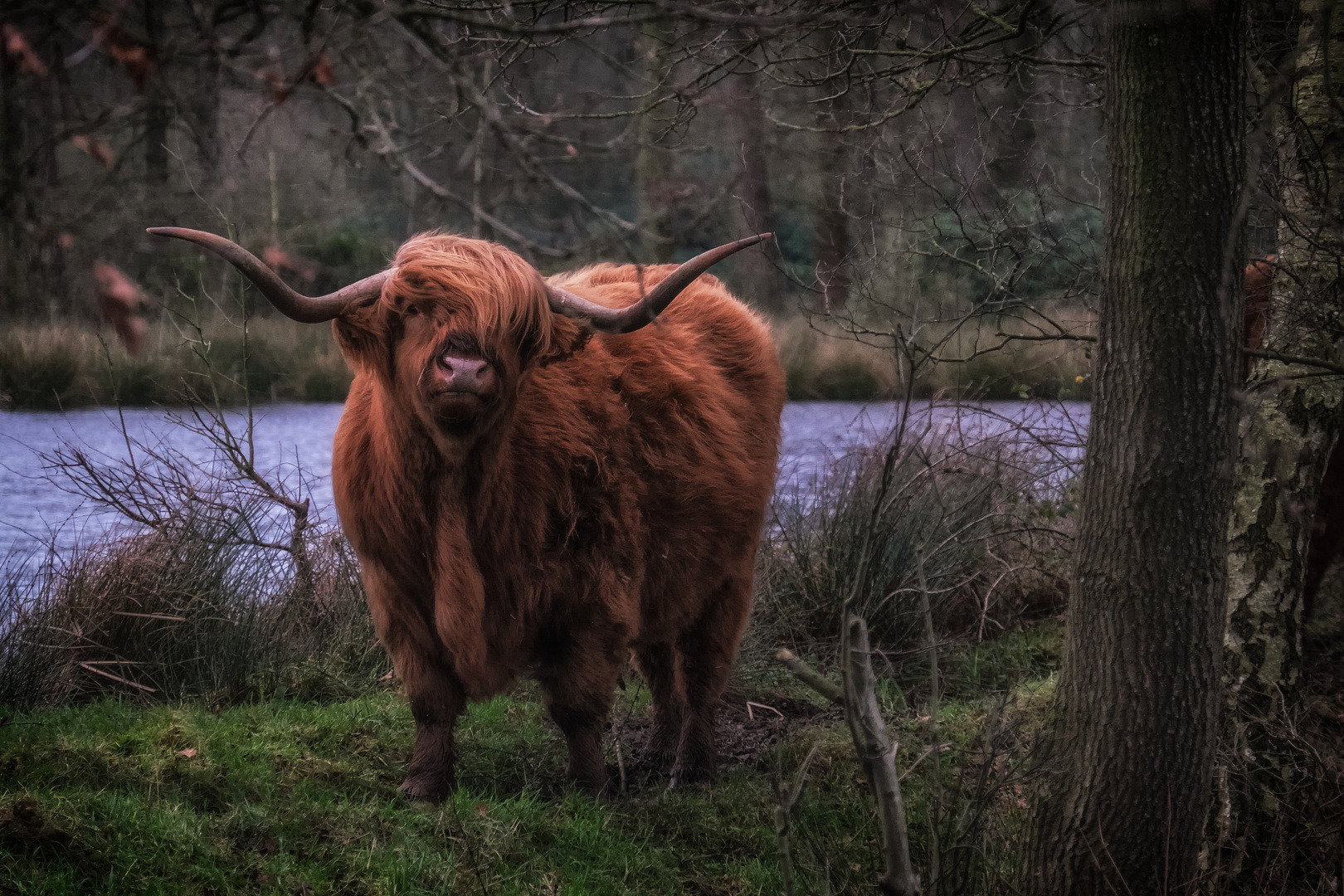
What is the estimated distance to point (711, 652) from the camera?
16.5ft

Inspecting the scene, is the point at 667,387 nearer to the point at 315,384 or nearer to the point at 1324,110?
the point at 1324,110

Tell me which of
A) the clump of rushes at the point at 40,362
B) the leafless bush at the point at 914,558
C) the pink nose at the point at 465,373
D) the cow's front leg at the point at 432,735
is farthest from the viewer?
the leafless bush at the point at 914,558

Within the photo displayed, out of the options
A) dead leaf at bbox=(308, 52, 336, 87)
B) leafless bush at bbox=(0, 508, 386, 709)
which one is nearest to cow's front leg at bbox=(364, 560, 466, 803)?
leafless bush at bbox=(0, 508, 386, 709)

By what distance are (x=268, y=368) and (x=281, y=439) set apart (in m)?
1.41

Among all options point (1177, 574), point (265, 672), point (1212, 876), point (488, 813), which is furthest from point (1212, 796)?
point (265, 672)

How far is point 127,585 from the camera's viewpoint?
5316mm

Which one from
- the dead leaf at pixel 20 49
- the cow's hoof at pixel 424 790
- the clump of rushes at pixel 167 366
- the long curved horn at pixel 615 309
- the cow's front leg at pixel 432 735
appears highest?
the dead leaf at pixel 20 49

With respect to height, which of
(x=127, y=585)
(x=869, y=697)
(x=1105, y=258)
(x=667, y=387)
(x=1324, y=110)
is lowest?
(x=127, y=585)

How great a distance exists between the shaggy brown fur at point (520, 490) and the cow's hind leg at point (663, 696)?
16 centimetres

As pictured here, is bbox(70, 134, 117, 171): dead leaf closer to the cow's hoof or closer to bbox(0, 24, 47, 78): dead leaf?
bbox(0, 24, 47, 78): dead leaf

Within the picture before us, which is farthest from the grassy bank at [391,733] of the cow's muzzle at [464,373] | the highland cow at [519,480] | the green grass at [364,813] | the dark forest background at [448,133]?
the cow's muzzle at [464,373]

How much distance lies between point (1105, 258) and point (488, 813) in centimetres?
266

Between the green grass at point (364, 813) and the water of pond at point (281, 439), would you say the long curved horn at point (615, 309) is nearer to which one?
the water of pond at point (281, 439)

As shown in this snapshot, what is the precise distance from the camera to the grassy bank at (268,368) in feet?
20.4
